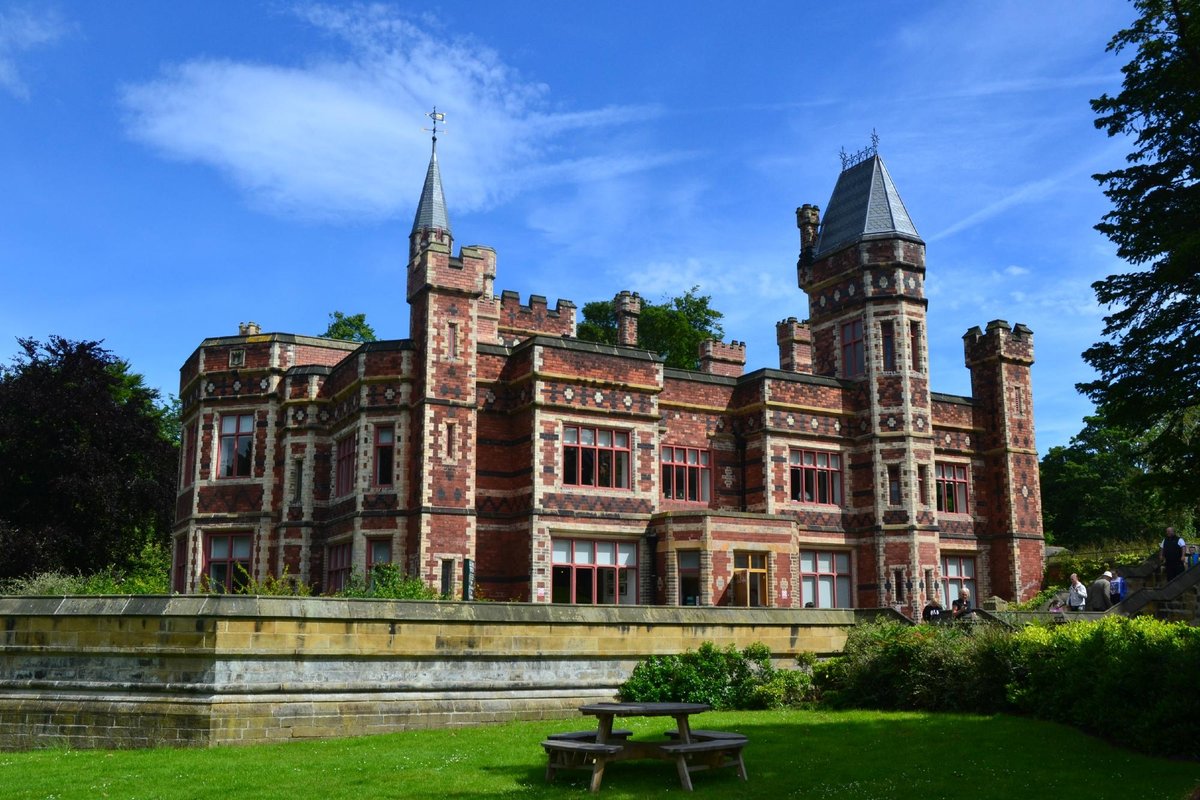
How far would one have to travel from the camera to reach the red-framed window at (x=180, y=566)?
33.4 m

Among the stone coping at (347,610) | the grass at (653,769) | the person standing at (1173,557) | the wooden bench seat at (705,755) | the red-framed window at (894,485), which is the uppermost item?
the red-framed window at (894,485)

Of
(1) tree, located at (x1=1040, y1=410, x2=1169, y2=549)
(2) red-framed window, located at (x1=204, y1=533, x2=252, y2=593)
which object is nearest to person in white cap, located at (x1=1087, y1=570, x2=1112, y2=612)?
(2) red-framed window, located at (x1=204, y1=533, x2=252, y2=593)

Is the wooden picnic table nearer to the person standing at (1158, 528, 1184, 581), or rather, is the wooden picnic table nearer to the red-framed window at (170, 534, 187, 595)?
the person standing at (1158, 528, 1184, 581)

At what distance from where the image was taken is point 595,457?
30562mm

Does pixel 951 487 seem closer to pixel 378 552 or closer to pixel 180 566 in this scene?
pixel 378 552

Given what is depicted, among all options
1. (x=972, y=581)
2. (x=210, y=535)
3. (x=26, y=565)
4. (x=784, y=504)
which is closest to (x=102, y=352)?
(x=26, y=565)

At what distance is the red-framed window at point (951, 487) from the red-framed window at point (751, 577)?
897 centimetres

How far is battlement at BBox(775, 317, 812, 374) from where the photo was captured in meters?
43.2

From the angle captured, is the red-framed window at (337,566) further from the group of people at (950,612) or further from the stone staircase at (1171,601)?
the stone staircase at (1171,601)

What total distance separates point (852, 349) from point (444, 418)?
14.7 metres

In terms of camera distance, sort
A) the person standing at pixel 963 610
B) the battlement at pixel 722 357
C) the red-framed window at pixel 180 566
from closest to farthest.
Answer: the person standing at pixel 963 610
the red-framed window at pixel 180 566
the battlement at pixel 722 357

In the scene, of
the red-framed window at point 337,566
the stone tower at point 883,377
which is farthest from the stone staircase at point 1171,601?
the red-framed window at point 337,566

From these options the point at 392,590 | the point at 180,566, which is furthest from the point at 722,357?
the point at 392,590

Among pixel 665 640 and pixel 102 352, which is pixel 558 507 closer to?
pixel 665 640
